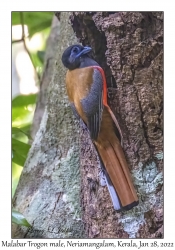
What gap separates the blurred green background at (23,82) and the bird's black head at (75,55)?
171 mm

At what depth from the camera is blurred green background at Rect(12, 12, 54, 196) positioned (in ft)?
3.88

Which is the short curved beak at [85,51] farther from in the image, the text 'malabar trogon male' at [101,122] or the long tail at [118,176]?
the long tail at [118,176]

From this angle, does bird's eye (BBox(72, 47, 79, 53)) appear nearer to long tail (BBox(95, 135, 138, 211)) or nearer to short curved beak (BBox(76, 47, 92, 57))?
short curved beak (BBox(76, 47, 92, 57))

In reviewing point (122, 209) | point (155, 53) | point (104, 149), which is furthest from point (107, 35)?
point (122, 209)

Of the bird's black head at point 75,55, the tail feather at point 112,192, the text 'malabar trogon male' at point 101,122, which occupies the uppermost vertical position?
the bird's black head at point 75,55

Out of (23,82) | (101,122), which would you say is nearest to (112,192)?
(101,122)

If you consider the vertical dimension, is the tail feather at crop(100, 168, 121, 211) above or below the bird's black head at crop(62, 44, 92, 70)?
below

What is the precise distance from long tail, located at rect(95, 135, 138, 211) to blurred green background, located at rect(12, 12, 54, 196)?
9.1 inches

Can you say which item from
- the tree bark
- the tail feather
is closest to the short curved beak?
the tree bark

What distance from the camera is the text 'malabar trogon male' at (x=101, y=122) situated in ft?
3.11

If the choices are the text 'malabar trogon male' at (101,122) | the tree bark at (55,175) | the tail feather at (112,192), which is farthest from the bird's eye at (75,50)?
the tail feather at (112,192)

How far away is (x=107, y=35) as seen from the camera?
0.96 meters

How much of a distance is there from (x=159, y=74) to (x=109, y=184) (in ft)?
0.76

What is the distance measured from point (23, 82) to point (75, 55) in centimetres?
45
